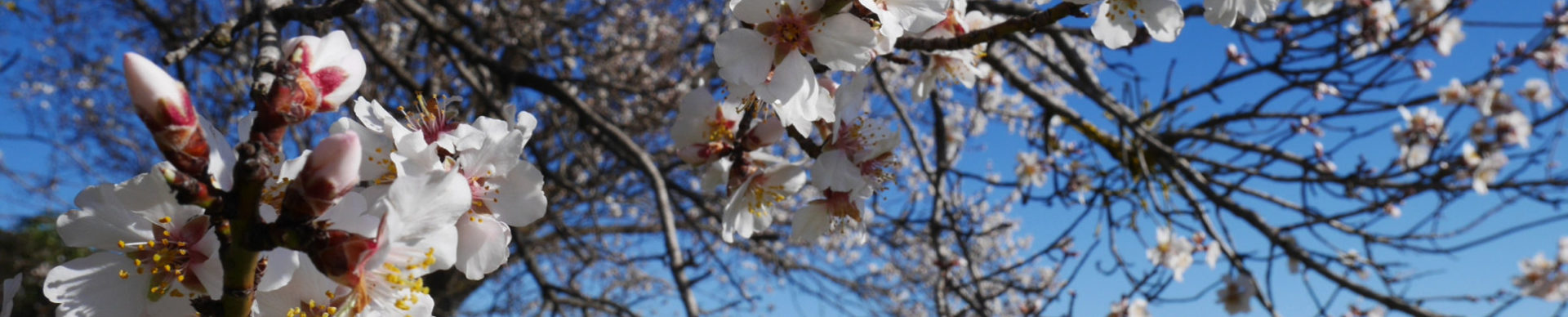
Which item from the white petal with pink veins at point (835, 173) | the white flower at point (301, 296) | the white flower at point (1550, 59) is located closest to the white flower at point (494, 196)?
the white flower at point (301, 296)

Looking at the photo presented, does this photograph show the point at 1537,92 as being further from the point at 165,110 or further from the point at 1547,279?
the point at 165,110

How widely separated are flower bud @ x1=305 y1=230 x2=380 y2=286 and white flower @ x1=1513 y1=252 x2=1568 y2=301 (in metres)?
6.32

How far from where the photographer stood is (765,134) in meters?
1.55

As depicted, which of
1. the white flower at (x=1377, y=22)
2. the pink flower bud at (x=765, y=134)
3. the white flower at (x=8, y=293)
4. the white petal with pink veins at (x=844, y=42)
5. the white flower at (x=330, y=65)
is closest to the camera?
the white flower at (x=330, y=65)

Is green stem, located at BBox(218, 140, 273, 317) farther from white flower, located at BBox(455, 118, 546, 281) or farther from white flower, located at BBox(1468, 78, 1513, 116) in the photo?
white flower, located at BBox(1468, 78, 1513, 116)

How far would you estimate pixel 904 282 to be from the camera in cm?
690

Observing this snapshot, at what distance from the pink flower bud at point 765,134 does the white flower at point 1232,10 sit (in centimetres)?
76

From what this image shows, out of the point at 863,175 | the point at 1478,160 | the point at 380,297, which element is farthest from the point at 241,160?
the point at 1478,160

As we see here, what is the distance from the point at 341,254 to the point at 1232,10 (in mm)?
1396

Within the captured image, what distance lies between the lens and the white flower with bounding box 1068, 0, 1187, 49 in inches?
55.2

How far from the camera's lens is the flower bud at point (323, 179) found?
739 millimetres

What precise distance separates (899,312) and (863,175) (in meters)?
5.35

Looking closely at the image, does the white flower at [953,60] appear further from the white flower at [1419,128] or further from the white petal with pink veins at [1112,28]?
the white flower at [1419,128]

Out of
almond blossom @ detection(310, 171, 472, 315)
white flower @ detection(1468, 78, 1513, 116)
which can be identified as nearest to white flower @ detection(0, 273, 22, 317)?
almond blossom @ detection(310, 171, 472, 315)
